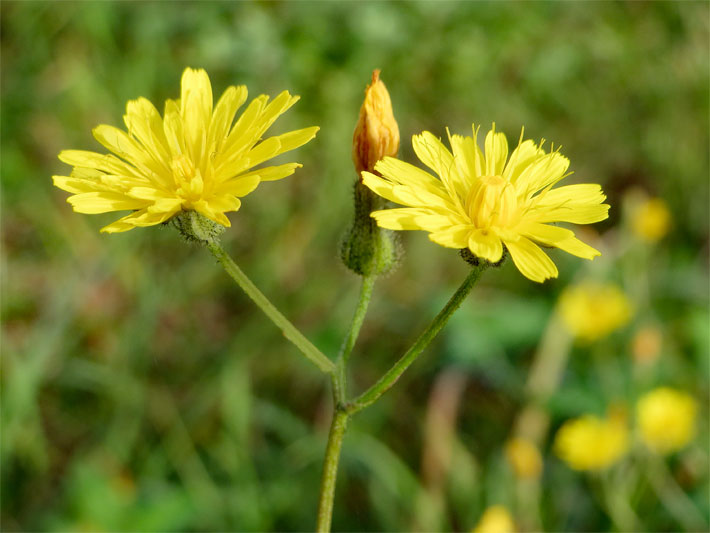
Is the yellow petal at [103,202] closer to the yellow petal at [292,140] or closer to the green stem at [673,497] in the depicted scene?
the yellow petal at [292,140]

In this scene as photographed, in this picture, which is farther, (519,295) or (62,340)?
(519,295)

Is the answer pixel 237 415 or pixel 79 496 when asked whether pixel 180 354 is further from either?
pixel 79 496

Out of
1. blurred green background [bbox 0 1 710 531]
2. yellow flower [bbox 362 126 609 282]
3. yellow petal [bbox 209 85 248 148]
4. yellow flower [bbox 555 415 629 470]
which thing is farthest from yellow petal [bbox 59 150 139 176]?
yellow flower [bbox 555 415 629 470]

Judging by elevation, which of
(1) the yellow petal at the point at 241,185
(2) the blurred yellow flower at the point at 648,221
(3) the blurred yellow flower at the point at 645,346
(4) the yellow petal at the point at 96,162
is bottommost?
(4) the yellow petal at the point at 96,162

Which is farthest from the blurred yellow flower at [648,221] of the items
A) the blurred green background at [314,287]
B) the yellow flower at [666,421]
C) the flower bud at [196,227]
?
the flower bud at [196,227]

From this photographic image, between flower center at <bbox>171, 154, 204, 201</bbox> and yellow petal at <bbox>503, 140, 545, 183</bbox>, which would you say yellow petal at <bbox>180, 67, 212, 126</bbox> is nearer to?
flower center at <bbox>171, 154, 204, 201</bbox>

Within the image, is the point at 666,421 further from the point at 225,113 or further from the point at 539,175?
the point at 225,113

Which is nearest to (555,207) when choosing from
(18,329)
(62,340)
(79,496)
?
(79,496)
